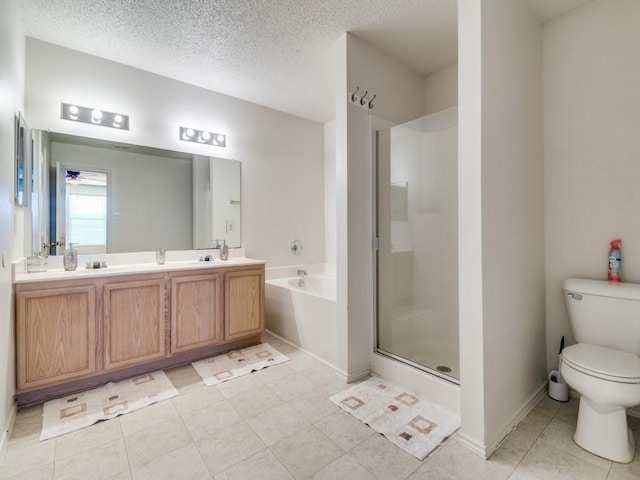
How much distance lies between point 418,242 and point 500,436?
1.31 m

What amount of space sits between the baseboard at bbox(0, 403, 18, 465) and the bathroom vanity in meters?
0.11

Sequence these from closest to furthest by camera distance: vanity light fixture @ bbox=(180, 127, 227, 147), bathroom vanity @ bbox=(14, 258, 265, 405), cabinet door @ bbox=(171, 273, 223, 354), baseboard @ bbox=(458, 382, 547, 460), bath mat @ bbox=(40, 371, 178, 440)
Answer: baseboard @ bbox=(458, 382, 547, 460) → bath mat @ bbox=(40, 371, 178, 440) → bathroom vanity @ bbox=(14, 258, 265, 405) → cabinet door @ bbox=(171, 273, 223, 354) → vanity light fixture @ bbox=(180, 127, 227, 147)

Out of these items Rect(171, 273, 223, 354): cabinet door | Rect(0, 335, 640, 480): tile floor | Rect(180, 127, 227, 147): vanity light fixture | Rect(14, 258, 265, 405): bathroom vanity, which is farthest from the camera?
Rect(180, 127, 227, 147): vanity light fixture

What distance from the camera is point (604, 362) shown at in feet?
4.86

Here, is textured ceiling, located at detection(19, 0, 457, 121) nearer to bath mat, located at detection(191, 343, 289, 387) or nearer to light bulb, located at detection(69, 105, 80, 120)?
light bulb, located at detection(69, 105, 80, 120)

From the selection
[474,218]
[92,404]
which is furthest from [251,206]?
[474,218]

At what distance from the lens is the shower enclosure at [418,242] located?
2109mm

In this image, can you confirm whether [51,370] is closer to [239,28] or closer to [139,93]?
[139,93]

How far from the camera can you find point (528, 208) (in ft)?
6.23

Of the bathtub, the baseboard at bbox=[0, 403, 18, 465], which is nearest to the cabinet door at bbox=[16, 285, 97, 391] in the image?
the baseboard at bbox=[0, 403, 18, 465]

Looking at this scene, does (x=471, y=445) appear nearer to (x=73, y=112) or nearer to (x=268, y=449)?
(x=268, y=449)

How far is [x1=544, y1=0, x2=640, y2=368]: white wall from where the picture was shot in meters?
1.81

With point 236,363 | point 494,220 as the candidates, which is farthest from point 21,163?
point 494,220

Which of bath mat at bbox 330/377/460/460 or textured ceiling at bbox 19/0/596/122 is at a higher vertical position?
textured ceiling at bbox 19/0/596/122
